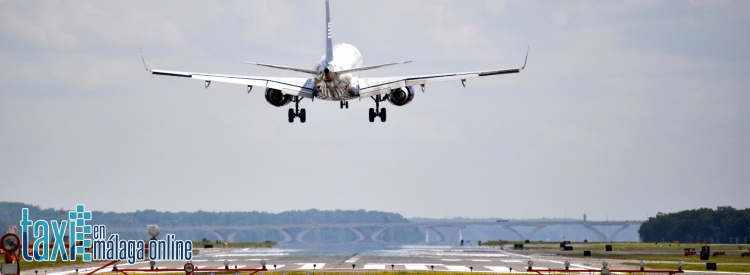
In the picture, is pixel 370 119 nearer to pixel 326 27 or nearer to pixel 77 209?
pixel 326 27

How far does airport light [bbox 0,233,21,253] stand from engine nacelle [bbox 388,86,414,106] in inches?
2093

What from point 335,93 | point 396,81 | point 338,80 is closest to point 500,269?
point 396,81

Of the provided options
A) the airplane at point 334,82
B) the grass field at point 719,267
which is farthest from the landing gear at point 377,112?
the grass field at point 719,267

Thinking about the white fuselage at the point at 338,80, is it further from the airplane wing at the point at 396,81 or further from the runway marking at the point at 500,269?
the runway marking at the point at 500,269

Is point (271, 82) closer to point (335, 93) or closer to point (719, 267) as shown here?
point (335, 93)

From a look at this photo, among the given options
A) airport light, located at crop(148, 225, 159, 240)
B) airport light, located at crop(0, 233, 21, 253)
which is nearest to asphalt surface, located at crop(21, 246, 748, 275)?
airport light, located at crop(148, 225, 159, 240)

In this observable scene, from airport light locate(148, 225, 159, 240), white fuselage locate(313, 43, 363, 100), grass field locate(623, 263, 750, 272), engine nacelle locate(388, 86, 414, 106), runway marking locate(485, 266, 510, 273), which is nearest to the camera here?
airport light locate(148, 225, 159, 240)

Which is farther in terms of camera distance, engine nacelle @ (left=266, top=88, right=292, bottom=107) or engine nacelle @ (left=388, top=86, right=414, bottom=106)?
engine nacelle @ (left=388, top=86, right=414, bottom=106)

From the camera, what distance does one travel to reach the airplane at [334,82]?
89125 millimetres

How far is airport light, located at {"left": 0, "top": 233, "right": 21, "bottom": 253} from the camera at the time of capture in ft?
160

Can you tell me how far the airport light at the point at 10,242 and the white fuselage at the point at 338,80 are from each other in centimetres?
4192

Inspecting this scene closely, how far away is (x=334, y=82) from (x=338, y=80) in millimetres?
411

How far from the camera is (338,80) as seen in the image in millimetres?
89000

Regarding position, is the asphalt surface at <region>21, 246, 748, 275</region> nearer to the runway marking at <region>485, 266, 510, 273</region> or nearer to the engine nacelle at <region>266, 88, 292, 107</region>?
the runway marking at <region>485, 266, 510, 273</region>
